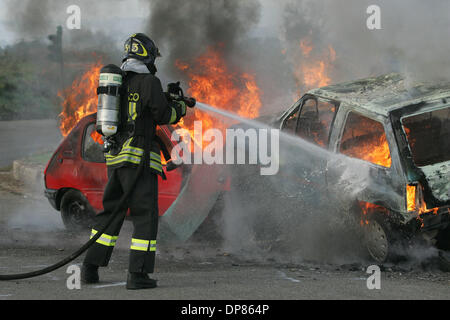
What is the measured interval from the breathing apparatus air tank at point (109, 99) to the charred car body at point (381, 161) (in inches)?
86.9

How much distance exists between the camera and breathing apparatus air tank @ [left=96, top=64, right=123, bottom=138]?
5.31 m

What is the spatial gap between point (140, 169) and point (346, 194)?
2064mm

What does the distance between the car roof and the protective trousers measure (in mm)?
2182

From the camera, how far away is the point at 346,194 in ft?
20.9

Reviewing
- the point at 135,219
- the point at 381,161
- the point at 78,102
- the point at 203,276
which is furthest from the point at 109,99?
the point at 78,102

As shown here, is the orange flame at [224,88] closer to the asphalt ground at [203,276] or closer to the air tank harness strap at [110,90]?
the asphalt ground at [203,276]

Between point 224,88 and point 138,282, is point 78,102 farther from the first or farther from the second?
point 138,282

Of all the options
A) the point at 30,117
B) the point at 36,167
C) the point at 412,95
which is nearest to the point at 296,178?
the point at 412,95

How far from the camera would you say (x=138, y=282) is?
17.1 feet

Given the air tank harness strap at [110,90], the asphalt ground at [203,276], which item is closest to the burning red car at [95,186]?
the asphalt ground at [203,276]

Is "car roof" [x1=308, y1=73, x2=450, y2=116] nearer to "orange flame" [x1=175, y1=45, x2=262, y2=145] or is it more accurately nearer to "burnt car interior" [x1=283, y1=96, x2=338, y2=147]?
"burnt car interior" [x1=283, y1=96, x2=338, y2=147]

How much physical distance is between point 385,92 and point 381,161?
0.79m

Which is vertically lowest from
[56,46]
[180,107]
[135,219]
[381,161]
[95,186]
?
[135,219]
